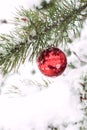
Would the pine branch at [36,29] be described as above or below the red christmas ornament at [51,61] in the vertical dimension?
above

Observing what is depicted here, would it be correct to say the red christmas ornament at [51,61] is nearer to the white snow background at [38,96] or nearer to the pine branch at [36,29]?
the pine branch at [36,29]

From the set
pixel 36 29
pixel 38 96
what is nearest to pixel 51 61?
pixel 36 29

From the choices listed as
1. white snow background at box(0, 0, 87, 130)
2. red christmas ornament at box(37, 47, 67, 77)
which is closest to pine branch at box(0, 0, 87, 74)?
red christmas ornament at box(37, 47, 67, 77)

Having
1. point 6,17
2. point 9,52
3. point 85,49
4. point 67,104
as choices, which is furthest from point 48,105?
point 9,52

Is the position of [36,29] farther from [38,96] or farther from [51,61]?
[38,96]

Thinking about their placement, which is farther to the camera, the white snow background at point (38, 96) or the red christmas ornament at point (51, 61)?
the white snow background at point (38, 96)

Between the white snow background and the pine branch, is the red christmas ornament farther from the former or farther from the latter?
the white snow background

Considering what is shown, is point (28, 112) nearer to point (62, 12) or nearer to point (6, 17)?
point (6, 17)

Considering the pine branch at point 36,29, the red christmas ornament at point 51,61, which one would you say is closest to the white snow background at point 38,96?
the red christmas ornament at point 51,61
